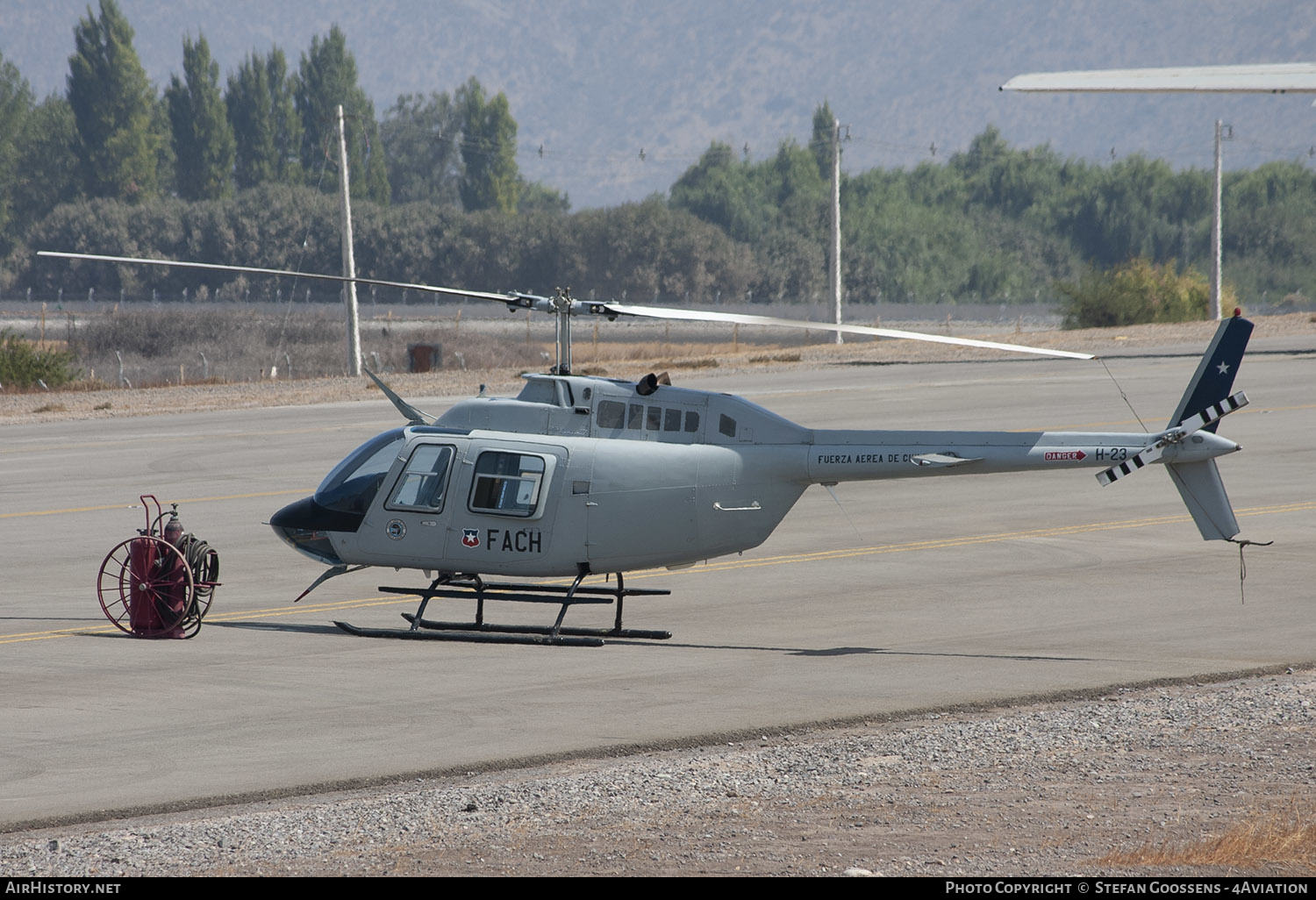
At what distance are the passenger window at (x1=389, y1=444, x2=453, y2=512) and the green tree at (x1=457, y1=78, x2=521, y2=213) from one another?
15689 cm

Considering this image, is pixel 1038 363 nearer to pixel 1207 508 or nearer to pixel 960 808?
pixel 1207 508

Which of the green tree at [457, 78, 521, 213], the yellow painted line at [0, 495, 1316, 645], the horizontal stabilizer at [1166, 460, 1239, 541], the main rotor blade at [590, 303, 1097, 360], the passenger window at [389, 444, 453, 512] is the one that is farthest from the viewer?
the green tree at [457, 78, 521, 213]

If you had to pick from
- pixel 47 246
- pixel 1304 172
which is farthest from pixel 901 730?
pixel 1304 172

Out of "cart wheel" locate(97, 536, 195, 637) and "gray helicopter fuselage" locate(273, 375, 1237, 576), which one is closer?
"gray helicopter fuselage" locate(273, 375, 1237, 576)

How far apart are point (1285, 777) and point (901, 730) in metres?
3.02

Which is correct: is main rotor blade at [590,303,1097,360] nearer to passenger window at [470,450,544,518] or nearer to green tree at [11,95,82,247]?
passenger window at [470,450,544,518]

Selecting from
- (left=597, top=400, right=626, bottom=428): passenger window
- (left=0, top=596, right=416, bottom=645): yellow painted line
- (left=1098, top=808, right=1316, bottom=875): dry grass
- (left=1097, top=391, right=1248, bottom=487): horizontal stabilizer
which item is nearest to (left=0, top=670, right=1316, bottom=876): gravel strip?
(left=1098, top=808, right=1316, bottom=875): dry grass

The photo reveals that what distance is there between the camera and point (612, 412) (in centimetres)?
1645

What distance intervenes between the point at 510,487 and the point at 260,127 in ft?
510

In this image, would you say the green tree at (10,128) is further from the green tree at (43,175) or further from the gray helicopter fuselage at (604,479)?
the gray helicopter fuselage at (604,479)

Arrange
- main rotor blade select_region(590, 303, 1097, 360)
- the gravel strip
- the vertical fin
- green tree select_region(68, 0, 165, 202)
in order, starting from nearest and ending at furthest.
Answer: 1. the gravel strip
2. main rotor blade select_region(590, 303, 1097, 360)
3. the vertical fin
4. green tree select_region(68, 0, 165, 202)

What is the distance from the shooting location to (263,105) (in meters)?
163

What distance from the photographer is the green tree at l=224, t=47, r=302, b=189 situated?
529ft

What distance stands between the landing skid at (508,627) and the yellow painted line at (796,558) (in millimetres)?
870
